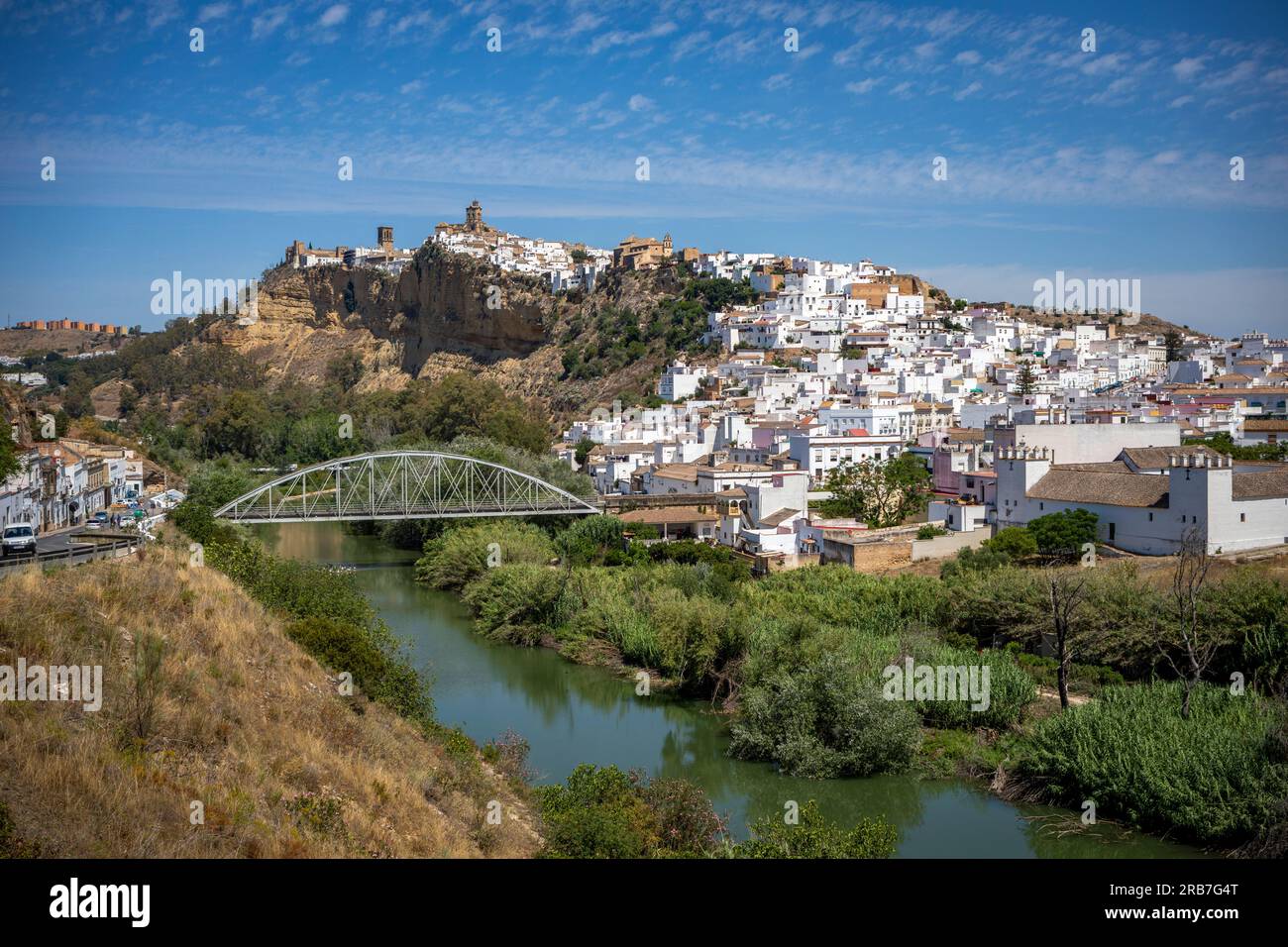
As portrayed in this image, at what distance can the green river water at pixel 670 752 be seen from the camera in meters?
8.84

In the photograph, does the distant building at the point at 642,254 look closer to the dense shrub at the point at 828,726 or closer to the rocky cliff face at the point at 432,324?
the rocky cliff face at the point at 432,324

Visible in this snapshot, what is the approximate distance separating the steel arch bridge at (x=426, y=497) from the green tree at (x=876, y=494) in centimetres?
516

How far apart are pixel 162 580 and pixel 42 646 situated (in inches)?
71.2

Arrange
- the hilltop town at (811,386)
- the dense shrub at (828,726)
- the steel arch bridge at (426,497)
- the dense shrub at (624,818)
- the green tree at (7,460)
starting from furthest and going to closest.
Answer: the steel arch bridge at (426,497) < the hilltop town at (811,386) < the green tree at (7,460) < the dense shrub at (828,726) < the dense shrub at (624,818)

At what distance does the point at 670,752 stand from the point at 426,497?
47.7ft

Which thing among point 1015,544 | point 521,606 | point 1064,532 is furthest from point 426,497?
point 1064,532

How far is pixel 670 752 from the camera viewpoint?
37.3ft

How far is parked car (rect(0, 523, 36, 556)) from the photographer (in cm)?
1121

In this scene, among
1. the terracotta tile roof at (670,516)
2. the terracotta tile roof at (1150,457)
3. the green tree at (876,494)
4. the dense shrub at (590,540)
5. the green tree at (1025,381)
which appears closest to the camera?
the dense shrub at (590,540)

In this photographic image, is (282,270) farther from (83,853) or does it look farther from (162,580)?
(83,853)

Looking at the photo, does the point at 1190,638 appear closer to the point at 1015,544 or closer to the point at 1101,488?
the point at 1015,544

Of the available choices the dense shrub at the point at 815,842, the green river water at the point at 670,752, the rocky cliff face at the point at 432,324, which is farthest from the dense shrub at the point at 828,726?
the rocky cliff face at the point at 432,324
